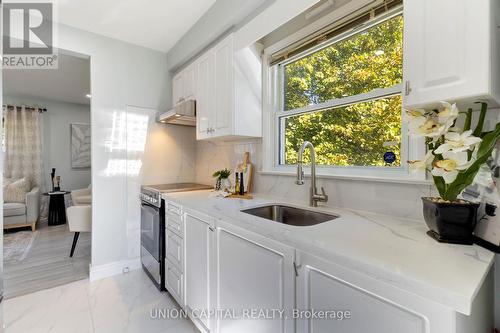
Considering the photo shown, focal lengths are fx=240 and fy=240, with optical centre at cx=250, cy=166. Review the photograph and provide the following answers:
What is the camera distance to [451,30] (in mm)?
876

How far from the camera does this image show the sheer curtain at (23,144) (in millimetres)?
4574

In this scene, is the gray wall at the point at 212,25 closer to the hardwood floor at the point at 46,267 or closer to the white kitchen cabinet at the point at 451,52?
the white kitchen cabinet at the point at 451,52

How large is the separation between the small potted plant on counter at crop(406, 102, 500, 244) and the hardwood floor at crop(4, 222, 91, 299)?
3.15 metres

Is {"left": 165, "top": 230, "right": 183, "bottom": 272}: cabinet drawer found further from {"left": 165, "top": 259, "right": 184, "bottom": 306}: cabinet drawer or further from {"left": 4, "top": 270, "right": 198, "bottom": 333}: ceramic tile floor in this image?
{"left": 4, "top": 270, "right": 198, "bottom": 333}: ceramic tile floor

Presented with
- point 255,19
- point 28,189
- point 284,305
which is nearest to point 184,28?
point 255,19

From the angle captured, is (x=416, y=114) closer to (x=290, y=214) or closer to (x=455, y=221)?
(x=455, y=221)

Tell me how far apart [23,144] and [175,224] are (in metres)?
4.78

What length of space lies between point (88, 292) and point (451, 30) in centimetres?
317

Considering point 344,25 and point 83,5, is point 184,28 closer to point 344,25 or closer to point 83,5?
point 83,5

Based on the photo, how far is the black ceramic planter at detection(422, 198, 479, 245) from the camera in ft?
2.81

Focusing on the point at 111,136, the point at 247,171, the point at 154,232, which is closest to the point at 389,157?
the point at 247,171

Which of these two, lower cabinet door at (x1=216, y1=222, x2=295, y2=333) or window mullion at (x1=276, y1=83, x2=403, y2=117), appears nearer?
lower cabinet door at (x1=216, y1=222, x2=295, y2=333)

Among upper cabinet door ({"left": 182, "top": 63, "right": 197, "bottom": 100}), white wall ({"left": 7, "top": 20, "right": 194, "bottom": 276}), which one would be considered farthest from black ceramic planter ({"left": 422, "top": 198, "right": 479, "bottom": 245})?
white wall ({"left": 7, "top": 20, "right": 194, "bottom": 276})

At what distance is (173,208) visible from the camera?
2035 mm
